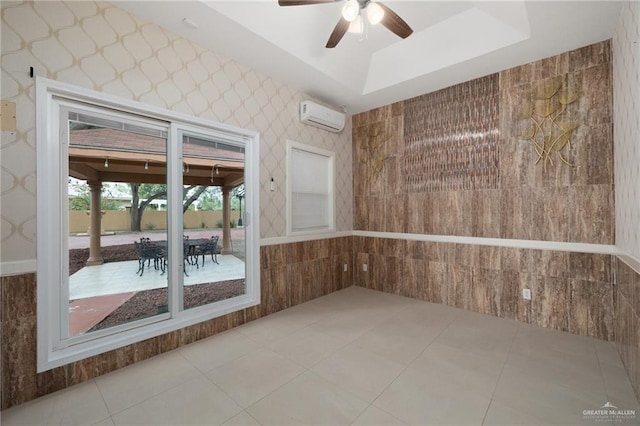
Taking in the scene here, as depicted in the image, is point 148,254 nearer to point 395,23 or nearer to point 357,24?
point 357,24

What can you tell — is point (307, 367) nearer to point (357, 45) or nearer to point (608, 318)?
point (608, 318)

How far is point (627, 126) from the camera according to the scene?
202 centimetres

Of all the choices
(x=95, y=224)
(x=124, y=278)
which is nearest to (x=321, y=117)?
(x=95, y=224)

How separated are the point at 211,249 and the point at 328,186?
2.07m

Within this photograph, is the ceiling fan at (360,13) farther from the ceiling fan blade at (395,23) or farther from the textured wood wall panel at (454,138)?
the textured wood wall panel at (454,138)

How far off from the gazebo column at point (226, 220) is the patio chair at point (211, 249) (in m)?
0.07

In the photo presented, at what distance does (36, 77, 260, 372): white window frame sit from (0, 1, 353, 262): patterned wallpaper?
55 millimetres

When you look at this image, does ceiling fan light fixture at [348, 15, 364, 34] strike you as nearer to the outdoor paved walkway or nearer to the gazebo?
the gazebo

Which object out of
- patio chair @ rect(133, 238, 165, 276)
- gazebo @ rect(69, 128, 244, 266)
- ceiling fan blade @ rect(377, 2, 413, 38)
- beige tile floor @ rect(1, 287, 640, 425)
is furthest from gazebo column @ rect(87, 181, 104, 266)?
ceiling fan blade @ rect(377, 2, 413, 38)

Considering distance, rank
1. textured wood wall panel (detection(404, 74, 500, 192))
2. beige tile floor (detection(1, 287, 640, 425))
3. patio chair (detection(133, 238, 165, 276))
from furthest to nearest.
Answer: textured wood wall panel (detection(404, 74, 500, 192)), patio chair (detection(133, 238, 165, 276)), beige tile floor (detection(1, 287, 640, 425))

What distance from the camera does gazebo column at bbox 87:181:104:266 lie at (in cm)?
214

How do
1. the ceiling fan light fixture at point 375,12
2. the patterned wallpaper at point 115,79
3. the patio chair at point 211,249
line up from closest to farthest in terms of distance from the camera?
the patterned wallpaper at point 115,79 < the ceiling fan light fixture at point 375,12 < the patio chair at point 211,249

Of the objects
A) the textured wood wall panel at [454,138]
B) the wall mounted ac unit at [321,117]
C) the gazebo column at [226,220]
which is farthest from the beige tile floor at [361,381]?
the wall mounted ac unit at [321,117]

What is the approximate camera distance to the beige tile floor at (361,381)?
162cm
